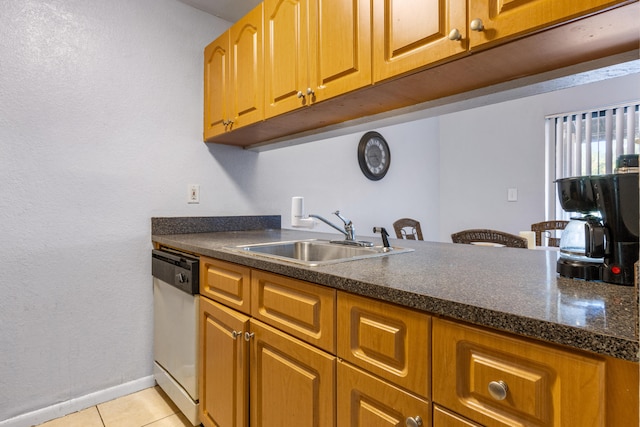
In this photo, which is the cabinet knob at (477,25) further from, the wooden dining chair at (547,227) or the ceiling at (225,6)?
the wooden dining chair at (547,227)

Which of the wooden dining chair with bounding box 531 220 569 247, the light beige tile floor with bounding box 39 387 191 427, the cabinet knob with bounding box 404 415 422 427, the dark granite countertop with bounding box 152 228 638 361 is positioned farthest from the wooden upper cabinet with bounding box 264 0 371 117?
the wooden dining chair with bounding box 531 220 569 247

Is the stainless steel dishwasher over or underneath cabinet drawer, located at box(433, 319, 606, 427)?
underneath

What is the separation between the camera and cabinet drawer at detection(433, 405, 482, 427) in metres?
0.66

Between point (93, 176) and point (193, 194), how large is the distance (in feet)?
1.75

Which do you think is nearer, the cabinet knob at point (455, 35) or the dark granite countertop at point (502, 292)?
the dark granite countertop at point (502, 292)

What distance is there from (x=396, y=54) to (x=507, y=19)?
33 centimetres

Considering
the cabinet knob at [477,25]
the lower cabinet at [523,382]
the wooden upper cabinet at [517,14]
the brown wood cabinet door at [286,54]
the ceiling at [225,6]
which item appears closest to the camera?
the lower cabinet at [523,382]

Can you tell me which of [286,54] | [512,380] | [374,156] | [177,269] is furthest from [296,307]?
[374,156]

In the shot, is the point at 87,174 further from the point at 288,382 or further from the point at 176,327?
the point at 288,382

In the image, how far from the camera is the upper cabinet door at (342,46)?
120 centimetres

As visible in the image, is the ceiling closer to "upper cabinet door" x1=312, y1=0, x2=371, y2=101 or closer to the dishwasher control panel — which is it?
"upper cabinet door" x1=312, y1=0, x2=371, y2=101

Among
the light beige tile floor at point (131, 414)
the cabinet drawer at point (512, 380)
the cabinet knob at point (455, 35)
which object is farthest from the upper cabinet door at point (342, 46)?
the light beige tile floor at point (131, 414)

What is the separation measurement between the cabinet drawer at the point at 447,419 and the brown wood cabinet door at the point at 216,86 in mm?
1712

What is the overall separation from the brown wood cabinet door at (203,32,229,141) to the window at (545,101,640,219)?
9.30 feet
